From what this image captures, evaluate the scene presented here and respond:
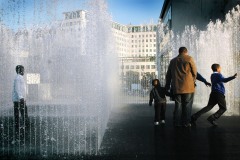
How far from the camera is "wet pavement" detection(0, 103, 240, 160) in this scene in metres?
4.53

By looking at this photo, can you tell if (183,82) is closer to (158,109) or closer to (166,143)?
(158,109)

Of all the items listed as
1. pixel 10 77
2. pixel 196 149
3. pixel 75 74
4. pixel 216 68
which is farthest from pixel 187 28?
pixel 196 149

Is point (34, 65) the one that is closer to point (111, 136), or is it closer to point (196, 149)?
point (111, 136)

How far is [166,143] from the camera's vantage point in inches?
213

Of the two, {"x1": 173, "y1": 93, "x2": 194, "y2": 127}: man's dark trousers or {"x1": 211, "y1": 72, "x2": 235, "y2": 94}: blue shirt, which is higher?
{"x1": 211, "y1": 72, "x2": 235, "y2": 94}: blue shirt

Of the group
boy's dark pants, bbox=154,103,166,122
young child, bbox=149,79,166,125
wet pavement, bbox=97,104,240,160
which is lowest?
wet pavement, bbox=97,104,240,160

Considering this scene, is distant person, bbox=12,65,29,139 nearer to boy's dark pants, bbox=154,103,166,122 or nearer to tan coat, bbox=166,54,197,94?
boy's dark pants, bbox=154,103,166,122

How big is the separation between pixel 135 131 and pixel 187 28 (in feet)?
116

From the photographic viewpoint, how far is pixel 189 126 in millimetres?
7402

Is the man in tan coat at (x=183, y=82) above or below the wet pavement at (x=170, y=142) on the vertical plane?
Answer: above

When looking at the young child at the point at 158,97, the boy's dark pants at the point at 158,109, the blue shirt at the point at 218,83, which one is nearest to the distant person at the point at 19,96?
the young child at the point at 158,97

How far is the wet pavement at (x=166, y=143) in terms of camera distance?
178 inches

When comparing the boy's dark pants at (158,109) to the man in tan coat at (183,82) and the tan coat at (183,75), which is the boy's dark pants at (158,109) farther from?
the tan coat at (183,75)

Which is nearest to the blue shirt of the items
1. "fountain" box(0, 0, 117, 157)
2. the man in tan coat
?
the man in tan coat
